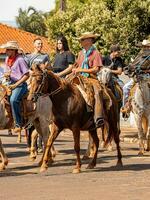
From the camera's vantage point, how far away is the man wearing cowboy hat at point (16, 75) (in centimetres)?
1562

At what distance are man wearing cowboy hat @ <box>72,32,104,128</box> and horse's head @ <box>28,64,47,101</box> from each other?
1005 millimetres

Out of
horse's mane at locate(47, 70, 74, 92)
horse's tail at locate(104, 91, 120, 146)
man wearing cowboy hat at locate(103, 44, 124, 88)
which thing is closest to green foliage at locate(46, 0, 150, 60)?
man wearing cowboy hat at locate(103, 44, 124, 88)

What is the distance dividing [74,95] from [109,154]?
3.95 m

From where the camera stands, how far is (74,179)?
13.5m

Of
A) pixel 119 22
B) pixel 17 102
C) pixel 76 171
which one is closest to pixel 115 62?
pixel 17 102

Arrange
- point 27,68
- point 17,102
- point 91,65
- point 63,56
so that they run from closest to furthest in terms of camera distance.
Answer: point 91,65, point 27,68, point 17,102, point 63,56

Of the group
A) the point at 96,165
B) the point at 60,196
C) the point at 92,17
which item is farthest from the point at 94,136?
the point at 92,17

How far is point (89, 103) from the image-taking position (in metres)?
15.0

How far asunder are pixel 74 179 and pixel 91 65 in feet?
9.67

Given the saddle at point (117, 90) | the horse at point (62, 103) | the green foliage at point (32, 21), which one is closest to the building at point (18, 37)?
the green foliage at point (32, 21)

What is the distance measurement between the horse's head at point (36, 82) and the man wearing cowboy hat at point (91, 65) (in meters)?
1.00

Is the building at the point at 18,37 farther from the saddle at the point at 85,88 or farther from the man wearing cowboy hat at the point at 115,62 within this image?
the saddle at the point at 85,88

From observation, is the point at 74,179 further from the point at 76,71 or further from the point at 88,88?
the point at 76,71

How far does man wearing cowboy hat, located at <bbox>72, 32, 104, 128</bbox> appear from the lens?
49.6ft
